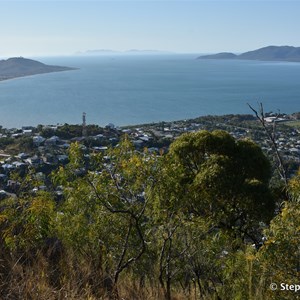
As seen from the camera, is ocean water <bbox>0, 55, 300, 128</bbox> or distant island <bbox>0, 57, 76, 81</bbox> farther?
distant island <bbox>0, 57, 76, 81</bbox>

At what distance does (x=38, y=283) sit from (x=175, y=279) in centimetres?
151

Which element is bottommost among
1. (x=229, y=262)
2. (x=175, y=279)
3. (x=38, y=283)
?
(x=175, y=279)

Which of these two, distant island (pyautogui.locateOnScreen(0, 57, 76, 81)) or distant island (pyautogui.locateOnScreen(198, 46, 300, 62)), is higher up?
distant island (pyautogui.locateOnScreen(198, 46, 300, 62))

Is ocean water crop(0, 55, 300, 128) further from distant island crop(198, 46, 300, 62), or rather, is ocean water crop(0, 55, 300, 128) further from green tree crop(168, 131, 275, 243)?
distant island crop(198, 46, 300, 62)

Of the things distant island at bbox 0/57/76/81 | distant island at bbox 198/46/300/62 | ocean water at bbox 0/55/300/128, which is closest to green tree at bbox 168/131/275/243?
ocean water at bbox 0/55/300/128

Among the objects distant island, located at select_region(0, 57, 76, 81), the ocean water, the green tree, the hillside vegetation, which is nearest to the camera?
the hillside vegetation

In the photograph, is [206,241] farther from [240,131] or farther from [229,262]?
[240,131]

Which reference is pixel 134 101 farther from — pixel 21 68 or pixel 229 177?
pixel 21 68

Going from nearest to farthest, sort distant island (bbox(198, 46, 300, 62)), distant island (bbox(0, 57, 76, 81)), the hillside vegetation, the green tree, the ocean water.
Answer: the hillside vegetation < the green tree < the ocean water < distant island (bbox(0, 57, 76, 81)) < distant island (bbox(198, 46, 300, 62))

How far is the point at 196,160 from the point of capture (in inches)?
211

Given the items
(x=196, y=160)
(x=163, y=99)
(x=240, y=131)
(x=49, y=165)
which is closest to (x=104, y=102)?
(x=163, y=99)

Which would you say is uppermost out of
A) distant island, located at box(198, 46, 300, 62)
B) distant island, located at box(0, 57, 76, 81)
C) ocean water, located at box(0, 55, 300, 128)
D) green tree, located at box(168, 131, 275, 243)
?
distant island, located at box(198, 46, 300, 62)

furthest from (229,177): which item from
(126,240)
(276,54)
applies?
(276,54)

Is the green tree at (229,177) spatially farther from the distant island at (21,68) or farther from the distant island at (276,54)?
the distant island at (276,54)
